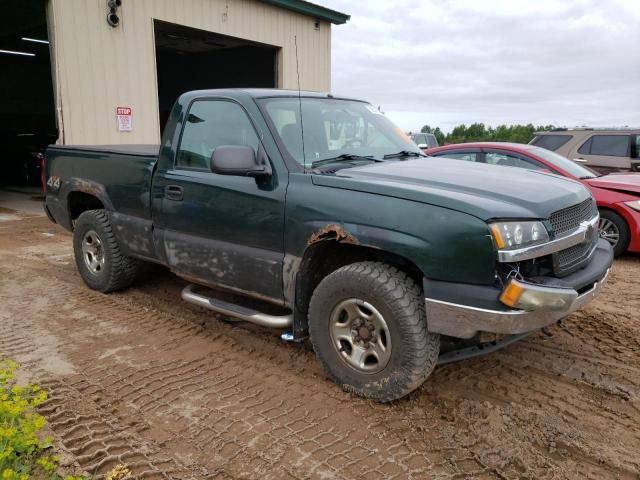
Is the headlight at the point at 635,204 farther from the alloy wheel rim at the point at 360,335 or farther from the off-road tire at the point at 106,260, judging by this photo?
the off-road tire at the point at 106,260

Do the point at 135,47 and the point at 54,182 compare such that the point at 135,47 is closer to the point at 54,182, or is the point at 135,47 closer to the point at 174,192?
Answer: the point at 54,182

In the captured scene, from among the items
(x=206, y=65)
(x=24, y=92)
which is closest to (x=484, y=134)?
(x=206, y=65)

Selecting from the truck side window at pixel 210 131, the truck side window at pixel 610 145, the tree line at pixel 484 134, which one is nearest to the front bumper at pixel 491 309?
the truck side window at pixel 210 131

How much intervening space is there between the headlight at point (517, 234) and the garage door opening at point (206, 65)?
13.8m

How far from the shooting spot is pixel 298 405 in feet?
10.5

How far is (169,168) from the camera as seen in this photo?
4316 millimetres

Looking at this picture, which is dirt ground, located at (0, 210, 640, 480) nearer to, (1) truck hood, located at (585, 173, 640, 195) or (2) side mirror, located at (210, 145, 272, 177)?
(2) side mirror, located at (210, 145, 272, 177)

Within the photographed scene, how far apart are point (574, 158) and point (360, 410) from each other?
28.1ft

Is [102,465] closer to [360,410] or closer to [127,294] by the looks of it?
[360,410]

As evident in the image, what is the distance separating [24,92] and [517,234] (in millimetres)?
24146

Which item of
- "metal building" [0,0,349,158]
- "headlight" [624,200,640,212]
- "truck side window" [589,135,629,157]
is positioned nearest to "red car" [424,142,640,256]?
"headlight" [624,200,640,212]

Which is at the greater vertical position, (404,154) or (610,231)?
(404,154)

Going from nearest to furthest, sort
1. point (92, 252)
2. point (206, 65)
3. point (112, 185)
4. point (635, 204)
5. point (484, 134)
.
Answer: point (112, 185) → point (92, 252) → point (635, 204) → point (206, 65) → point (484, 134)

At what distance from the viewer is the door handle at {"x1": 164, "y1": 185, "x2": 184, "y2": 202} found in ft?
13.6
